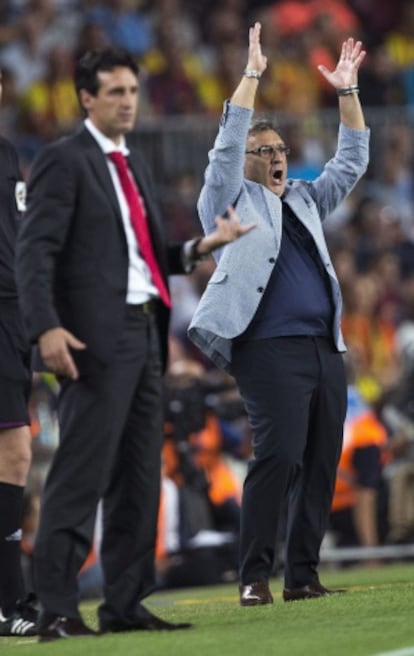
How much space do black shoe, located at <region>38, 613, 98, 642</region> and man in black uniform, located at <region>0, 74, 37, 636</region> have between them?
44.0 inches

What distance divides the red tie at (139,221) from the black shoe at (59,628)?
1206 mm

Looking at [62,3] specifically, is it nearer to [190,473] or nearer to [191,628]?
[190,473]

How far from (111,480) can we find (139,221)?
3.19 feet

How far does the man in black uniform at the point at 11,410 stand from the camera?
8375 millimetres

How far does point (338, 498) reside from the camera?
1462 centimetres

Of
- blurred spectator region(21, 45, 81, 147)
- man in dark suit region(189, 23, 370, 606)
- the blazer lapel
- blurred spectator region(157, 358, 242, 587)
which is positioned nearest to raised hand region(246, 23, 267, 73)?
man in dark suit region(189, 23, 370, 606)

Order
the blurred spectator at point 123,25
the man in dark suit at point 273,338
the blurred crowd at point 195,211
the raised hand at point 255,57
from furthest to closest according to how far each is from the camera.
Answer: the blurred spectator at point 123,25 < the blurred crowd at point 195,211 < the man in dark suit at point 273,338 < the raised hand at point 255,57

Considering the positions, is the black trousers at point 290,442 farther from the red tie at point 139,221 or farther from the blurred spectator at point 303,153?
the blurred spectator at point 303,153

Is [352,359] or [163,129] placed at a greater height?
[163,129]

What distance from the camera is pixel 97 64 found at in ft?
23.8

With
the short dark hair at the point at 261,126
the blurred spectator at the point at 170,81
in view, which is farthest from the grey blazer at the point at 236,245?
the blurred spectator at the point at 170,81

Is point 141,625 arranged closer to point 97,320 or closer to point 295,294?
point 97,320

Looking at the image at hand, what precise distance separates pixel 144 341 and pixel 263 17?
1280 cm

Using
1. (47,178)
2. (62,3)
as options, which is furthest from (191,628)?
(62,3)
